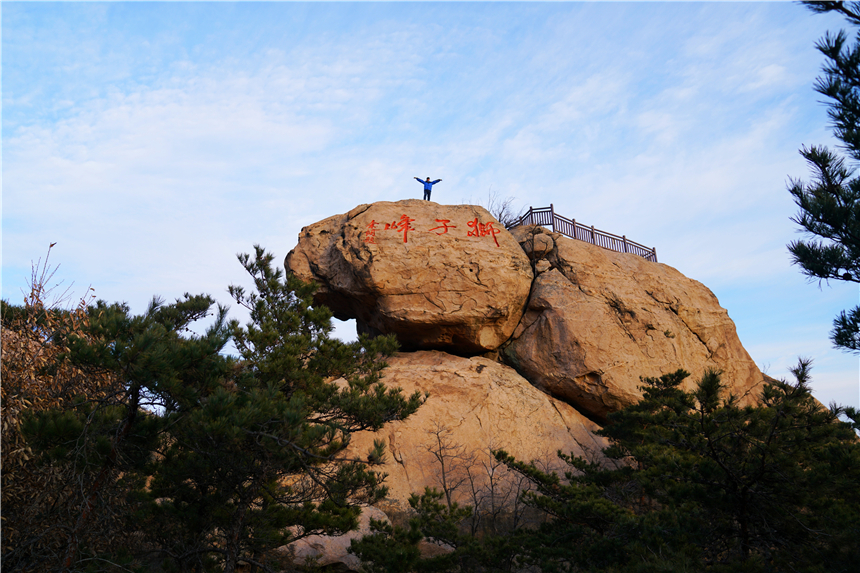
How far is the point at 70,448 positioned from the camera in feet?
16.5

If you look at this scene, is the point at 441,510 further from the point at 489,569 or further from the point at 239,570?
the point at 239,570

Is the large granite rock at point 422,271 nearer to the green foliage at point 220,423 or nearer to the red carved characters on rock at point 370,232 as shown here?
the red carved characters on rock at point 370,232

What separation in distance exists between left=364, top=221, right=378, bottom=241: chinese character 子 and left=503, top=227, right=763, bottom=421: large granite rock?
3710 millimetres

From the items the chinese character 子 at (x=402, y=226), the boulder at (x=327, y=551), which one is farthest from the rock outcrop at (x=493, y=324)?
the boulder at (x=327, y=551)

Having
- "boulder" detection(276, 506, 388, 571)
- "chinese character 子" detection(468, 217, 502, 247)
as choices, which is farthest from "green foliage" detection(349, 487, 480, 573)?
"chinese character 子" detection(468, 217, 502, 247)

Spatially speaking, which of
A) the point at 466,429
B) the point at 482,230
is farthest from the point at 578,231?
the point at 466,429

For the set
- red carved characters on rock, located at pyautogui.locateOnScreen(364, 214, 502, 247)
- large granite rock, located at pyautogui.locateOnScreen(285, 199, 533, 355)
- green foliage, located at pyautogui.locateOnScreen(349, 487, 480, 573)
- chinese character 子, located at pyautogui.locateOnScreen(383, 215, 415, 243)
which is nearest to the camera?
green foliage, located at pyautogui.locateOnScreen(349, 487, 480, 573)

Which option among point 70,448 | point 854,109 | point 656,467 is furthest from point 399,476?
point 854,109

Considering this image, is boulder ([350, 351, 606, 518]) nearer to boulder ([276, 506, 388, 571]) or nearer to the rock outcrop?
the rock outcrop

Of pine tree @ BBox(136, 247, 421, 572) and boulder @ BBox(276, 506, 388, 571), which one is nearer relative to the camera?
pine tree @ BBox(136, 247, 421, 572)

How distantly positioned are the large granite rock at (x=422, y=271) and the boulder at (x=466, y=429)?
0.77 meters

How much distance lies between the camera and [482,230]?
12.8 m

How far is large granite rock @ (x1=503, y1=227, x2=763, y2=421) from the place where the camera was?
11945mm

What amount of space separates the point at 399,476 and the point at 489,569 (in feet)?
12.7
